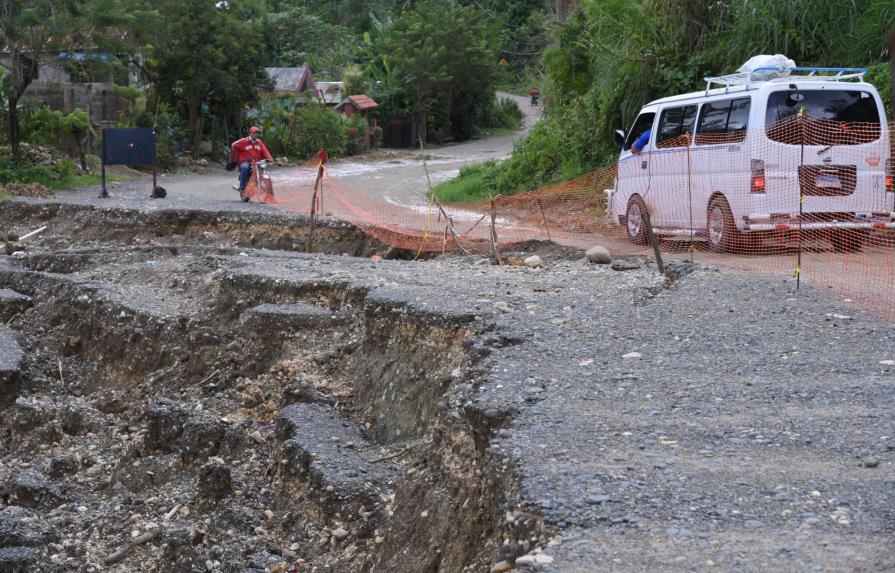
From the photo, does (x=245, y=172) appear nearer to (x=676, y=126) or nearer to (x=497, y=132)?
(x=676, y=126)

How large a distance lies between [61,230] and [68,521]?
10.4 metres

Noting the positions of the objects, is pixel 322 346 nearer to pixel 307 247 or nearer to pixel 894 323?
pixel 894 323

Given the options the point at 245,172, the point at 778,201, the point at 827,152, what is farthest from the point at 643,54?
the point at 778,201

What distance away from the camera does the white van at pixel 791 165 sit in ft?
37.1

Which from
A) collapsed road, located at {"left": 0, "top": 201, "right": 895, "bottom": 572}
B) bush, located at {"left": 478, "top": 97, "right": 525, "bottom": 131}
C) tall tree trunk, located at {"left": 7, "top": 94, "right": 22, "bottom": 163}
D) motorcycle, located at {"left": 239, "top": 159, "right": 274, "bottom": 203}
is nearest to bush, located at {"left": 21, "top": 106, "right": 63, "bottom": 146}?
tall tree trunk, located at {"left": 7, "top": 94, "right": 22, "bottom": 163}

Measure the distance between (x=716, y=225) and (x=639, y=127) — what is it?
8.32ft

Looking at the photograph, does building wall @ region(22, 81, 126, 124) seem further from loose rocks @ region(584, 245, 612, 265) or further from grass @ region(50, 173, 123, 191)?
loose rocks @ region(584, 245, 612, 265)

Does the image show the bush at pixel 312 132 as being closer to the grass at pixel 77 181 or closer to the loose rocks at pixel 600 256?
the grass at pixel 77 181

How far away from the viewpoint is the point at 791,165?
11.3 meters

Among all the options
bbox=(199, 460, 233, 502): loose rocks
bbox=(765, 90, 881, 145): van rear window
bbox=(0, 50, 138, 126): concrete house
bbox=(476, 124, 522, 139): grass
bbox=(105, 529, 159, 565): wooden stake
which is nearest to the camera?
bbox=(105, 529, 159, 565): wooden stake

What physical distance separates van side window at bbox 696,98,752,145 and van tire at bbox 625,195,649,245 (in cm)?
121

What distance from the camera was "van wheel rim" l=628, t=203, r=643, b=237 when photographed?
1328 centimetres

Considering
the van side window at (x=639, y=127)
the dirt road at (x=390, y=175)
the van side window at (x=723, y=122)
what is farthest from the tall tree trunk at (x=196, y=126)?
the van side window at (x=723, y=122)

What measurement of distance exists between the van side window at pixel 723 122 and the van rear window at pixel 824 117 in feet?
1.03
